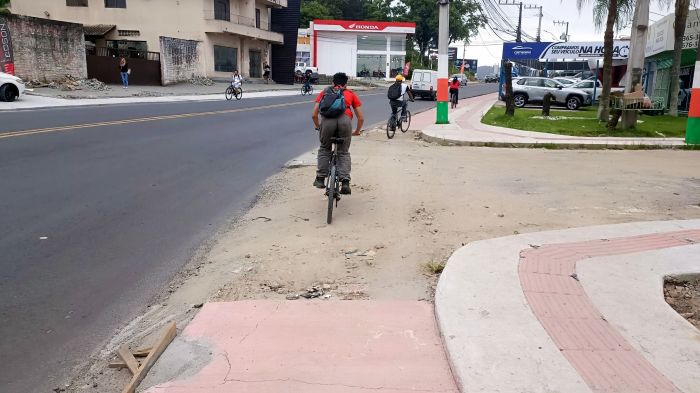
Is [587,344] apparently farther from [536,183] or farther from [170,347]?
[536,183]

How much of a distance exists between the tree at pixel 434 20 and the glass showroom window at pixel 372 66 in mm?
15136

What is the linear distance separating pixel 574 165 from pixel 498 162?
1.44 m

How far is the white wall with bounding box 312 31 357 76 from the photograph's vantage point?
217 ft

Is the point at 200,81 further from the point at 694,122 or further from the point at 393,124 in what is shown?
the point at 694,122

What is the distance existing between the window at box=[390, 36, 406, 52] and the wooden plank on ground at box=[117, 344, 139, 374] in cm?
6613

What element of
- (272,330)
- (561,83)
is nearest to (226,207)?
(272,330)

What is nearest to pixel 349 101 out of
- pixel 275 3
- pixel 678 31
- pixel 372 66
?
pixel 678 31

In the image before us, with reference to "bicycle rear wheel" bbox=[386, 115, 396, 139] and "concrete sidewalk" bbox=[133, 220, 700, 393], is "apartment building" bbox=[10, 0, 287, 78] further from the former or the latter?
"concrete sidewalk" bbox=[133, 220, 700, 393]

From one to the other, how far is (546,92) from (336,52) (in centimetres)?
4038

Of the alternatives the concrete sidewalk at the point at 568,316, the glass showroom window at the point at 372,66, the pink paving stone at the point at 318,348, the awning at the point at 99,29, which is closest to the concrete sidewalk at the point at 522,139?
the concrete sidewalk at the point at 568,316

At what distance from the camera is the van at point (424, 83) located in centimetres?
3738

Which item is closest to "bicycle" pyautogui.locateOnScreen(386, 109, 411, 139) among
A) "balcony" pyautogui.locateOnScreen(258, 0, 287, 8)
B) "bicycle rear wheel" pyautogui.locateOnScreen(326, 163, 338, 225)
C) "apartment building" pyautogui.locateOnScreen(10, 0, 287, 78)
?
"bicycle rear wheel" pyautogui.locateOnScreen(326, 163, 338, 225)

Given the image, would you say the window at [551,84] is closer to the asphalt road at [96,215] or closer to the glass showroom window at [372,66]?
the asphalt road at [96,215]

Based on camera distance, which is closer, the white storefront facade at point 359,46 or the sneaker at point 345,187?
the sneaker at point 345,187
